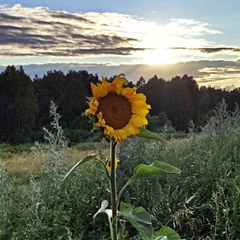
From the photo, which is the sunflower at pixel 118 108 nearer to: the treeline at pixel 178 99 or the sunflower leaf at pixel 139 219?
the sunflower leaf at pixel 139 219

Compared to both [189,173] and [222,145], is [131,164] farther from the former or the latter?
[222,145]

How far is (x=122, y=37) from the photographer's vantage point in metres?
6.06

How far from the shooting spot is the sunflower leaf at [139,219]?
1.26 metres

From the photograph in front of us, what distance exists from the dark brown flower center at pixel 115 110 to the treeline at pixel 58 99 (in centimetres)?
760

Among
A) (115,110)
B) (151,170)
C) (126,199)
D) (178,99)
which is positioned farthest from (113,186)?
(178,99)

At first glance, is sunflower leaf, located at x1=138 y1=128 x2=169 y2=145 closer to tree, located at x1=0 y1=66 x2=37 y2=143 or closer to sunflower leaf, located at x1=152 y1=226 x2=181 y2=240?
sunflower leaf, located at x1=152 y1=226 x2=181 y2=240

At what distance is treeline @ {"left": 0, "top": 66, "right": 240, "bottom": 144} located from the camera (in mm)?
9914

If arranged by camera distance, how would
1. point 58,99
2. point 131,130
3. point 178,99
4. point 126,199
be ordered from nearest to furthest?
1. point 131,130
2. point 126,199
3. point 58,99
4. point 178,99

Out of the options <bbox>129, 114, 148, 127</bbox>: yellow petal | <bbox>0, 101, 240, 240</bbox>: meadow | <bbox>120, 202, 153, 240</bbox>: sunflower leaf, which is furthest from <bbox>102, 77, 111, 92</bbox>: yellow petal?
<bbox>0, 101, 240, 240</bbox>: meadow

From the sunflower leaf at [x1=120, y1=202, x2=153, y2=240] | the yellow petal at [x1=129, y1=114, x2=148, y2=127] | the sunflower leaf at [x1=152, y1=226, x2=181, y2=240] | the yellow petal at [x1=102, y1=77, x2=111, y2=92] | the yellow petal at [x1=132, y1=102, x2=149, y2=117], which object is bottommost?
the sunflower leaf at [x1=152, y1=226, x2=181, y2=240]

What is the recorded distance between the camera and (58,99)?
447 inches

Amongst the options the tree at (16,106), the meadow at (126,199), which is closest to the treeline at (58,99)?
the tree at (16,106)

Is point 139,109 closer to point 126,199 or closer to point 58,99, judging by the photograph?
point 126,199

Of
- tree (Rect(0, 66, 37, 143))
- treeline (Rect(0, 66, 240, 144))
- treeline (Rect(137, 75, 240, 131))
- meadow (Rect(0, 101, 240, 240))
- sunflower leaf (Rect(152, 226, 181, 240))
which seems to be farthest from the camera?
tree (Rect(0, 66, 37, 143))
